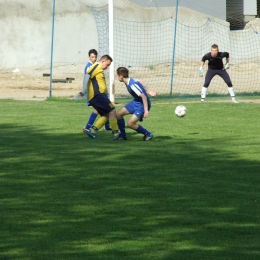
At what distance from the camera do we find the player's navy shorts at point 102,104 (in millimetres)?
14469

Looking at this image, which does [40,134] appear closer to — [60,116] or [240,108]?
[60,116]

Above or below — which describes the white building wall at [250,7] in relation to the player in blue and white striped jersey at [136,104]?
above

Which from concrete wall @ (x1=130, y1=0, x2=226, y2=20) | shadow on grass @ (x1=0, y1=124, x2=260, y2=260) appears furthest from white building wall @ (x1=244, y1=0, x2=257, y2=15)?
shadow on grass @ (x1=0, y1=124, x2=260, y2=260)

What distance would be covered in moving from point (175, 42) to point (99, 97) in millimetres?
21010

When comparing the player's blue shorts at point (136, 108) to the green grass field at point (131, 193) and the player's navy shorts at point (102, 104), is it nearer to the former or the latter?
the player's navy shorts at point (102, 104)

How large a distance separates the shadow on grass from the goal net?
62.4 ft

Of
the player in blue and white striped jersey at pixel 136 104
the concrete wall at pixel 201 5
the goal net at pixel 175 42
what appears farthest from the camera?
the concrete wall at pixel 201 5

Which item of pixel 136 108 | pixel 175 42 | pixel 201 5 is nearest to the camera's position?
pixel 136 108

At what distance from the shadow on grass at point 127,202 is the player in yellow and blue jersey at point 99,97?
44.3 inches

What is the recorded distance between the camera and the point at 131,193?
361 inches

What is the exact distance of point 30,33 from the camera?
34938 mm

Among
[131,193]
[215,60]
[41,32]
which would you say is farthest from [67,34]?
[131,193]

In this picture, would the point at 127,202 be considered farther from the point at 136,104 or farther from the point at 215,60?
the point at 215,60

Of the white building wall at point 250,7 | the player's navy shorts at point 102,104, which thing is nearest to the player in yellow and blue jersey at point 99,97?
the player's navy shorts at point 102,104
